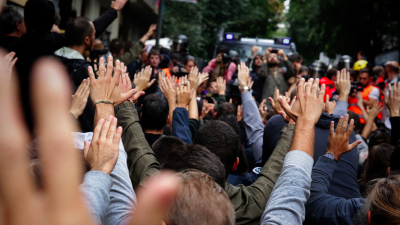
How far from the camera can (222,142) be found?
2385mm

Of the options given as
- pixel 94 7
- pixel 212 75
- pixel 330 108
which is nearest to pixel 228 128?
pixel 330 108

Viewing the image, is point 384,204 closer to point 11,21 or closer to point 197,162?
point 197,162

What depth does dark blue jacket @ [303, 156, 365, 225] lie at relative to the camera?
6.40ft

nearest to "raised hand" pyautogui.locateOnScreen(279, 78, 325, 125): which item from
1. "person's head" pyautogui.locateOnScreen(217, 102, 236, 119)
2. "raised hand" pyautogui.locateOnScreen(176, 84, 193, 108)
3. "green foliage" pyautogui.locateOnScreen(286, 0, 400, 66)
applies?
"raised hand" pyautogui.locateOnScreen(176, 84, 193, 108)

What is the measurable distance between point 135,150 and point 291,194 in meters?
0.89

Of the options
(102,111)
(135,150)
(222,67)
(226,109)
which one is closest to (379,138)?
(226,109)

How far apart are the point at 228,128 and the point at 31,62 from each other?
61.0 inches

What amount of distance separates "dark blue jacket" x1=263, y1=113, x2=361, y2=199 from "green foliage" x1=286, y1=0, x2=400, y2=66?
17151mm

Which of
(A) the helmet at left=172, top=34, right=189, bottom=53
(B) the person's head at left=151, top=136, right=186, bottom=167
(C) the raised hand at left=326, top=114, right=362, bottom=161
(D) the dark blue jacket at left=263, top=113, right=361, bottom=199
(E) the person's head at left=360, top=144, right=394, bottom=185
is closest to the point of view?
(C) the raised hand at left=326, top=114, right=362, bottom=161

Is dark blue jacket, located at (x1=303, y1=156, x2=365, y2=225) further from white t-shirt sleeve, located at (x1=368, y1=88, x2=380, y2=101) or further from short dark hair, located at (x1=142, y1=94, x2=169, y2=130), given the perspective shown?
white t-shirt sleeve, located at (x1=368, y1=88, x2=380, y2=101)

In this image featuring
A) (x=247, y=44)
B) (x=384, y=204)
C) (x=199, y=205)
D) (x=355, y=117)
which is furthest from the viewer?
(x=247, y=44)

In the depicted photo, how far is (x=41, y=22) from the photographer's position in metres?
2.95

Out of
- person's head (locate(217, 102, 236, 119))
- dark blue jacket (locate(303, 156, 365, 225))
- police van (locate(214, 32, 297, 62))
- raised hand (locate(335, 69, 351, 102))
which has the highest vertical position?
police van (locate(214, 32, 297, 62))

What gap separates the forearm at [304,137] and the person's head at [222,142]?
542mm
